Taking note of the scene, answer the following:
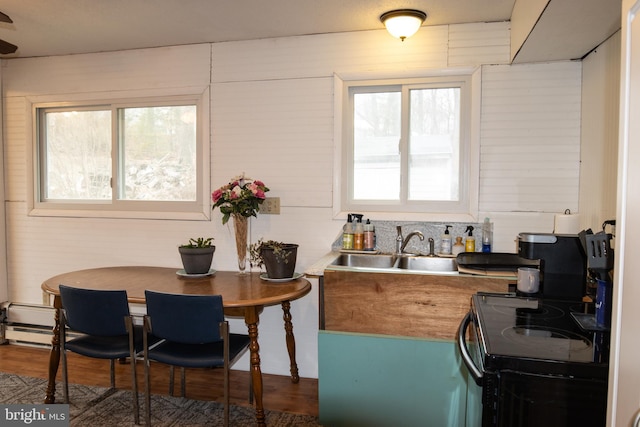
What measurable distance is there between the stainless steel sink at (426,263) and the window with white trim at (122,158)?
1489 millimetres

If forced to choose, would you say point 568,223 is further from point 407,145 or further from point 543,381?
point 543,381

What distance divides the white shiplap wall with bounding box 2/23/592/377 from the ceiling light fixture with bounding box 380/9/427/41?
0.68 ft

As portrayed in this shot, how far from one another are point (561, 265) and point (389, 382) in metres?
1.00

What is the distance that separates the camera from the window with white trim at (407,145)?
111 inches

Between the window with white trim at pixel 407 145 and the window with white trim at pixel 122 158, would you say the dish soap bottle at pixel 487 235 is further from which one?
the window with white trim at pixel 122 158

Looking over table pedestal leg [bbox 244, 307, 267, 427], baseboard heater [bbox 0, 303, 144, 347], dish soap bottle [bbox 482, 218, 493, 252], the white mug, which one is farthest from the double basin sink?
baseboard heater [bbox 0, 303, 144, 347]

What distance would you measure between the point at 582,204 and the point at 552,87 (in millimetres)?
722

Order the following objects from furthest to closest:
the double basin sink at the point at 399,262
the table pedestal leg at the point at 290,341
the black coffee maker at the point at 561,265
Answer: the table pedestal leg at the point at 290,341, the double basin sink at the point at 399,262, the black coffee maker at the point at 561,265

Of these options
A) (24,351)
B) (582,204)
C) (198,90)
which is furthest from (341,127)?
(24,351)

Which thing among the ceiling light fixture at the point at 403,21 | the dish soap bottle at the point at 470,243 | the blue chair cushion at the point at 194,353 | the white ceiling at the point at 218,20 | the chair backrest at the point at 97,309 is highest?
the white ceiling at the point at 218,20

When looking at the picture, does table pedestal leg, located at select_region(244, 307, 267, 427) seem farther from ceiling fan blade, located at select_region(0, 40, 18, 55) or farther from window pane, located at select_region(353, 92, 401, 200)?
ceiling fan blade, located at select_region(0, 40, 18, 55)

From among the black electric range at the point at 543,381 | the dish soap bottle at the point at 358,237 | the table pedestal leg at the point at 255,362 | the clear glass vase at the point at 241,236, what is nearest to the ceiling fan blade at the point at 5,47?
the clear glass vase at the point at 241,236

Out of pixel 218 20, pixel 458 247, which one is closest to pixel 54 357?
pixel 218 20

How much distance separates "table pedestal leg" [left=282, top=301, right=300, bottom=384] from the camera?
114 inches
